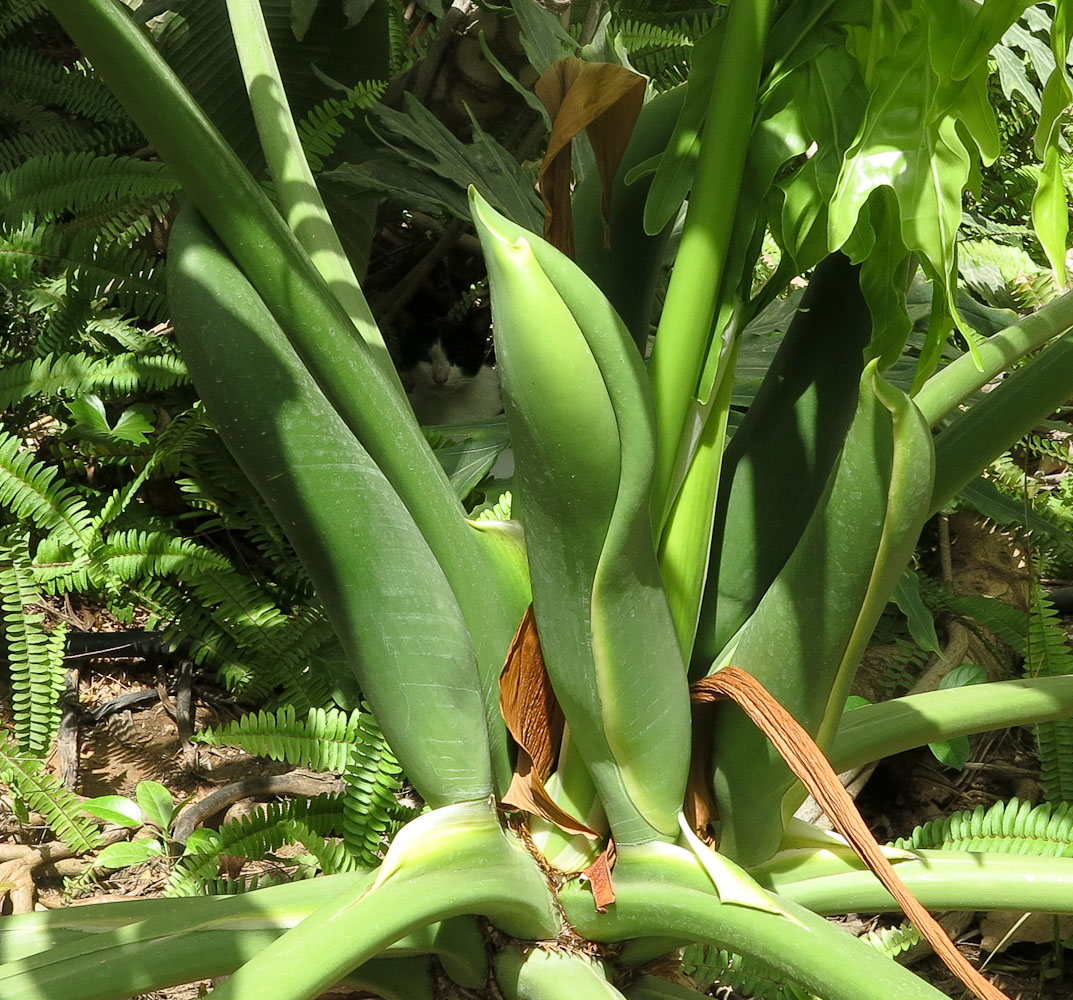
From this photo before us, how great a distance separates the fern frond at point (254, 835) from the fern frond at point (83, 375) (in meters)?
0.65

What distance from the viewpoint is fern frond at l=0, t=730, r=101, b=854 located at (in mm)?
1067

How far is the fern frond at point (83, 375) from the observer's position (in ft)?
4.50

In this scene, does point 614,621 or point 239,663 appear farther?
point 239,663

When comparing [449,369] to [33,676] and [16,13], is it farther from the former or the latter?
[16,13]

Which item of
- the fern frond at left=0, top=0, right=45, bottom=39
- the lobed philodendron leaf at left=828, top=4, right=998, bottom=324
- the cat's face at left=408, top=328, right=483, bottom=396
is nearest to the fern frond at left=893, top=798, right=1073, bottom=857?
the lobed philodendron leaf at left=828, top=4, right=998, bottom=324

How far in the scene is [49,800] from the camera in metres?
1.08

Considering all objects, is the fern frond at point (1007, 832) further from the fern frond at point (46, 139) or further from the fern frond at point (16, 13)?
the fern frond at point (16, 13)

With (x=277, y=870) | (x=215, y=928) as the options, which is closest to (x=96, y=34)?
(x=215, y=928)

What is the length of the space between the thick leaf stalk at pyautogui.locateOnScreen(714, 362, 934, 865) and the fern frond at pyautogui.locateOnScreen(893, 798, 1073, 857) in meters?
0.31

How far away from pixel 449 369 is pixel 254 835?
88 cm

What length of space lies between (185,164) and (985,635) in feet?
4.13

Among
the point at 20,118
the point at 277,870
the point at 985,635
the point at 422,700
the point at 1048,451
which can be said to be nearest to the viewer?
the point at 422,700

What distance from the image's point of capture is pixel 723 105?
56cm

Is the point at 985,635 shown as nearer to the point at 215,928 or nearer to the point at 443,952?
the point at 443,952
